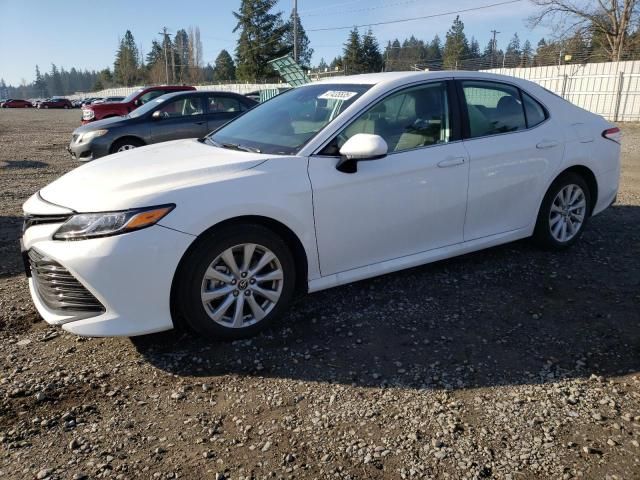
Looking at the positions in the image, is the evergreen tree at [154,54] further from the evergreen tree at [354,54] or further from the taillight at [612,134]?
the taillight at [612,134]

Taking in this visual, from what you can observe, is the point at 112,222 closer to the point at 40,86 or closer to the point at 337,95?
the point at 337,95

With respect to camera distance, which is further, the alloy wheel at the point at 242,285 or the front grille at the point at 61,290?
the alloy wheel at the point at 242,285

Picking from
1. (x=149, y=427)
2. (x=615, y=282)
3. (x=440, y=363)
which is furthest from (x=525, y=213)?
(x=149, y=427)

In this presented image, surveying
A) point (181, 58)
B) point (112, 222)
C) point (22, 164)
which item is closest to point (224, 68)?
point (181, 58)

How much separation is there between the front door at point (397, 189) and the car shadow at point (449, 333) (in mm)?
397

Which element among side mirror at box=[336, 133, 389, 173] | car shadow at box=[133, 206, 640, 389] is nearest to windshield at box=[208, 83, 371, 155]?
side mirror at box=[336, 133, 389, 173]

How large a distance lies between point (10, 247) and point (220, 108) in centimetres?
580

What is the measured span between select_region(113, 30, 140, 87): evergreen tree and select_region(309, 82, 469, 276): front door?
334ft

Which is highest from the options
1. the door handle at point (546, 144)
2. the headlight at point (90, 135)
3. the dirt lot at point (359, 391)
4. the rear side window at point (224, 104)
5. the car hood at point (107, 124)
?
the rear side window at point (224, 104)

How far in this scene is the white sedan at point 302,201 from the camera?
2777 mm

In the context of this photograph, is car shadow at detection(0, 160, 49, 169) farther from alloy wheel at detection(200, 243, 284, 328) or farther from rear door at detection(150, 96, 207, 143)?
alloy wheel at detection(200, 243, 284, 328)

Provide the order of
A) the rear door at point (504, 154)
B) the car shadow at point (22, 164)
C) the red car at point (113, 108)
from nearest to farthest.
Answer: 1. the rear door at point (504, 154)
2. the car shadow at point (22, 164)
3. the red car at point (113, 108)

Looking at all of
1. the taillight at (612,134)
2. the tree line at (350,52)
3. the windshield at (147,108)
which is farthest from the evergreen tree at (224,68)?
the taillight at (612,134)

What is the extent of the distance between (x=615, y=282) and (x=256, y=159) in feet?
10.0
